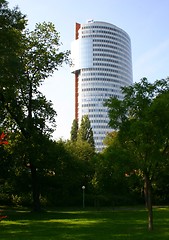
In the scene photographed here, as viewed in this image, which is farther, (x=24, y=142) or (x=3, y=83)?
(x=24, y=142)

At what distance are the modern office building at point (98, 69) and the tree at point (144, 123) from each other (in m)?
142

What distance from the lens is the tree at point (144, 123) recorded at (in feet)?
52.7

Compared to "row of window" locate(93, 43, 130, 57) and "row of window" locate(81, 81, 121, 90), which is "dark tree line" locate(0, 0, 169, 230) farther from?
"row of window" locate(93, 43, 130, 57)

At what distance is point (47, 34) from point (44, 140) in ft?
34.4

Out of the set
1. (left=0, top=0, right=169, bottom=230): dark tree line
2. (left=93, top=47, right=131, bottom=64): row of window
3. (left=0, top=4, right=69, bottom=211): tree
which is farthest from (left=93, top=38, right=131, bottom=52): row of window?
(left=0, top=4, right=69, bottom=211): tree

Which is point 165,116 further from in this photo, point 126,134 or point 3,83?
point 3,83

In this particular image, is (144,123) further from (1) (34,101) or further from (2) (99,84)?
(2) (99,84)

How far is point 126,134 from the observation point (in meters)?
16.8

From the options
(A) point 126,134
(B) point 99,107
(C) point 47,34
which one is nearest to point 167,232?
(A) point 126,134

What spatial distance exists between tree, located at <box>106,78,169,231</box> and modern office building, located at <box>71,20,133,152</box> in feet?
466

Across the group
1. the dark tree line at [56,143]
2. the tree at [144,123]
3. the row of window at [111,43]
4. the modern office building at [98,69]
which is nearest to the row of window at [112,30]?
the modern office building at [98,69]

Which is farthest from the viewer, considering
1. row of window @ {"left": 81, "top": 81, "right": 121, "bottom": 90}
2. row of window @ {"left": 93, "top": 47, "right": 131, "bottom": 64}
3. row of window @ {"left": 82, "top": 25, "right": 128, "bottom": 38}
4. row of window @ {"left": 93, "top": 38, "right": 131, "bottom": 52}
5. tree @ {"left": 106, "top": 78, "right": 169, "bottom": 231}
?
row of window @ {"left": 82, "top": 25, "right": 128, "bottom": 38}

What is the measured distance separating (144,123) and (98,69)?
15295 cm

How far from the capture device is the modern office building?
6462 inches
